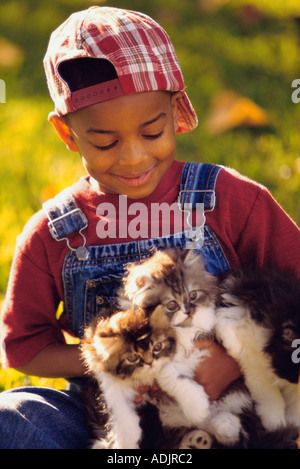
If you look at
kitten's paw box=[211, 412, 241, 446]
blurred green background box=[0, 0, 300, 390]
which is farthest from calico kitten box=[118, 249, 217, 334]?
blurred green background box=[0, 0, 300, 390]

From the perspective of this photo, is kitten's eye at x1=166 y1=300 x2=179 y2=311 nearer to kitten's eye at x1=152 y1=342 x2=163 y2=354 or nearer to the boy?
kitten's eye at x1=152 y1=342 x2=163 y2=354

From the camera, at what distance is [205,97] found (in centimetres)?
451

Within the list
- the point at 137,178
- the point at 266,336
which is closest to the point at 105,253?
the point at 137,178

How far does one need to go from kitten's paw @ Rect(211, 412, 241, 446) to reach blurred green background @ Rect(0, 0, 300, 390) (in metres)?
1.18

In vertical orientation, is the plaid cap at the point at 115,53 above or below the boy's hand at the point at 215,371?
above

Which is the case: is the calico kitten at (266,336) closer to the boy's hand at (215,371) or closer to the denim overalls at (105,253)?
the boy's hand at (215,371)

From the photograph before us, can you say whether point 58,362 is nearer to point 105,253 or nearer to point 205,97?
point 105,253

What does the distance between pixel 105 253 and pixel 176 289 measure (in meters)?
0.44

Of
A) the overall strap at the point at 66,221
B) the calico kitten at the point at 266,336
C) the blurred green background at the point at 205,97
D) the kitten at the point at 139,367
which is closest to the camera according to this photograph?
the kitten at the point at 139,367

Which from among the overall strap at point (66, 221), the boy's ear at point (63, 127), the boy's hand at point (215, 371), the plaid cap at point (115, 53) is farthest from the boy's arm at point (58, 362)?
the plaid cap at point (115, 53)

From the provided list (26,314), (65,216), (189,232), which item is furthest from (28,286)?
(189,232)

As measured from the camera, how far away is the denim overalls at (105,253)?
2.14 m

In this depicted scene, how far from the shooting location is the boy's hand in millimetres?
1917
